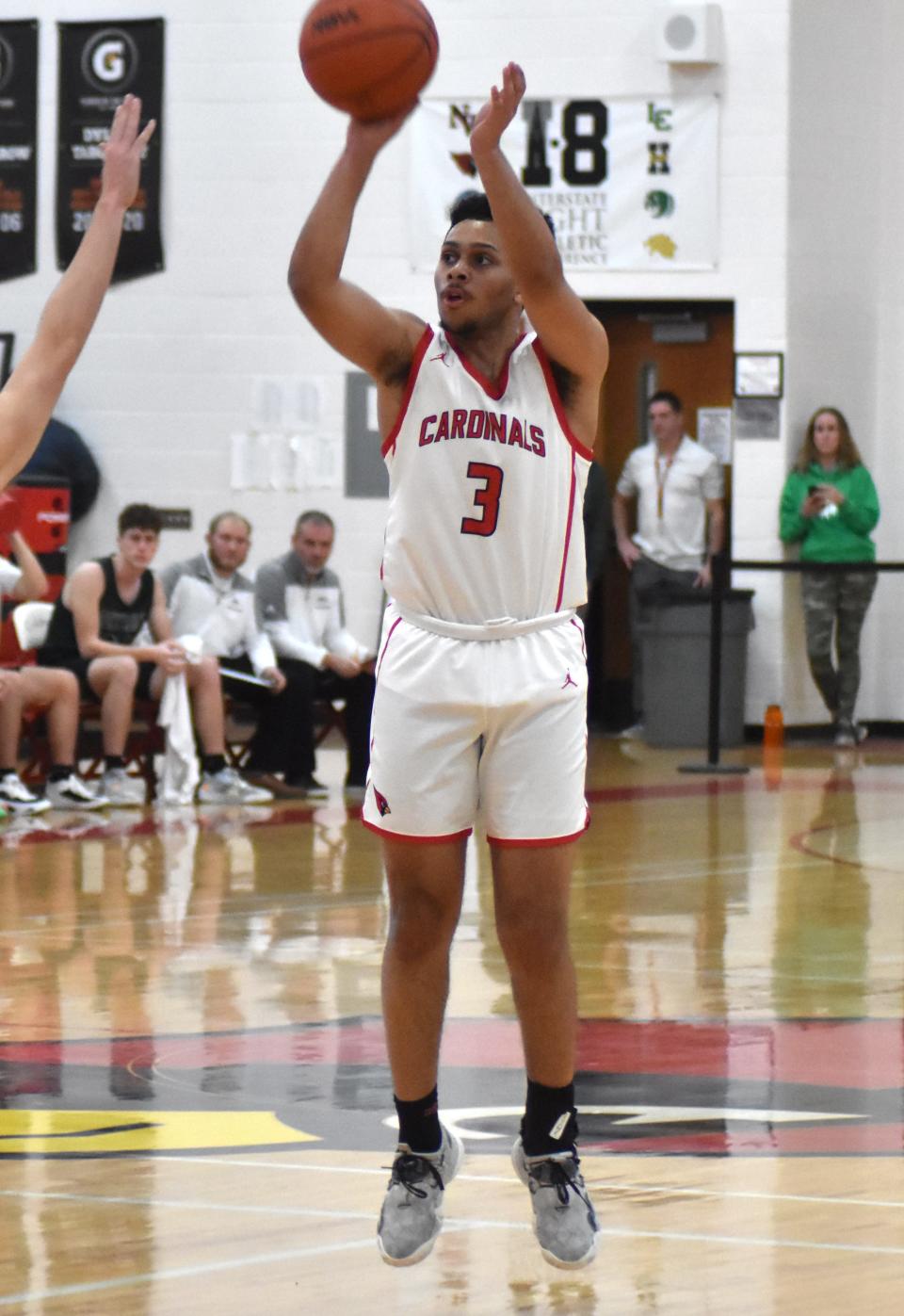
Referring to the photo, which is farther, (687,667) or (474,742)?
(687,667)

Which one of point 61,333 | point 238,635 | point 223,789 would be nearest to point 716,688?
point 238,635

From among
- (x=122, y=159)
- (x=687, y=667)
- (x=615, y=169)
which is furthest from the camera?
(x=615, y=169)

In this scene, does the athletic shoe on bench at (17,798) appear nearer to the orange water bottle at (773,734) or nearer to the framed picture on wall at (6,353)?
the orange water bottle at (773,734)

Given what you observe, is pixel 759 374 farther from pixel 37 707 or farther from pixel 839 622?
pixel 37 707

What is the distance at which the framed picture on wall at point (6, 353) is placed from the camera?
14.6 m

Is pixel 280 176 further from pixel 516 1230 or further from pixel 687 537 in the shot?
pixel 516 1230

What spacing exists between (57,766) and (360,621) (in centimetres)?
433

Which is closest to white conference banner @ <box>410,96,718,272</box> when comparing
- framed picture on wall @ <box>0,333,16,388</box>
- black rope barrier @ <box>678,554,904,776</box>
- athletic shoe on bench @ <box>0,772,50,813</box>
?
black rope barrier @ <box>678,554,904,776</box>

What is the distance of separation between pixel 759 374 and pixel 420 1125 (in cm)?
1044

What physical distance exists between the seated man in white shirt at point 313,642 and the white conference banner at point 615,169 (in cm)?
356

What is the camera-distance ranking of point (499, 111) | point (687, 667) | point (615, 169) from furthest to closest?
point (615, 169) → point (687, 667) → point (499, 111)

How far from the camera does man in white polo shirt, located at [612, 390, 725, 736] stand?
13.7 m

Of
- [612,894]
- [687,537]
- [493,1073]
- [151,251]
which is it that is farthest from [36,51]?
[493,1073]

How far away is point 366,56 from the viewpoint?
377 cm
